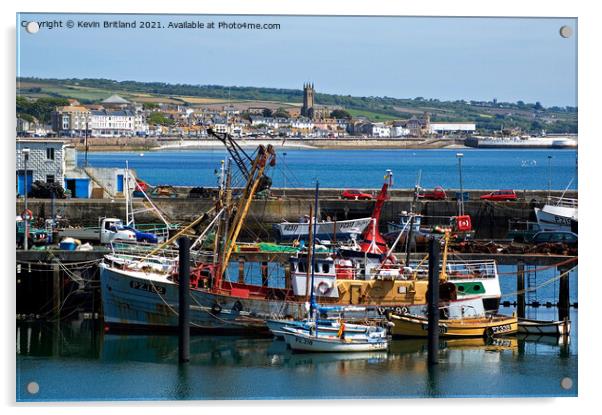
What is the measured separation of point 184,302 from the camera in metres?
23.0

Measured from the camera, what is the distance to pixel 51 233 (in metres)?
36.3

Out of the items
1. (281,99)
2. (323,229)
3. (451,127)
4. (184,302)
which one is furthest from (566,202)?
(451,127)

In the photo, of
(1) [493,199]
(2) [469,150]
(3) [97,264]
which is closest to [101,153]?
(2) [469,150]

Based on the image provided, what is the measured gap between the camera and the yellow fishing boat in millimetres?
27641

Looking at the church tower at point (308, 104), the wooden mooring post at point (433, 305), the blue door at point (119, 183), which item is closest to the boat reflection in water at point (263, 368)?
the wooden mooring post at point (433, 305)

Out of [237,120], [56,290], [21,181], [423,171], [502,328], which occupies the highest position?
[237,120]

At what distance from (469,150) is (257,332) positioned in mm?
122430

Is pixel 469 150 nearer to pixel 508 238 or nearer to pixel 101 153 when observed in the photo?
pixel 101 153

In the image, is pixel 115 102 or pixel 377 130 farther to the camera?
pixel 377 130

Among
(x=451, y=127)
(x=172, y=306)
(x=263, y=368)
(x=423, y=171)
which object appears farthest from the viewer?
(x=451, y=127)

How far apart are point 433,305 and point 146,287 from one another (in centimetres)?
773

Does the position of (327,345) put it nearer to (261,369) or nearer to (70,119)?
(261,369)

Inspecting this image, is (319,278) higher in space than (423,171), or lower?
lower

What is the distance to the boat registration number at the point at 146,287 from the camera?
93.7ft
